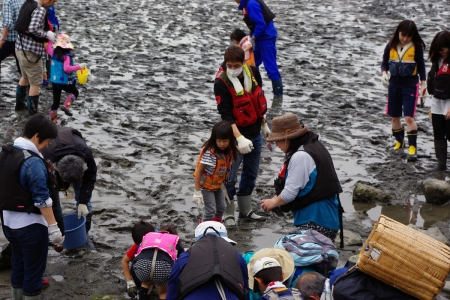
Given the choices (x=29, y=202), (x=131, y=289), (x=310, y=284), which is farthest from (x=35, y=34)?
(x=310, y=284)

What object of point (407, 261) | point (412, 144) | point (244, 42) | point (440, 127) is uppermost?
point (407, 261)

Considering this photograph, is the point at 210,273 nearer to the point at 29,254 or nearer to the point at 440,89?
the point at 29,254

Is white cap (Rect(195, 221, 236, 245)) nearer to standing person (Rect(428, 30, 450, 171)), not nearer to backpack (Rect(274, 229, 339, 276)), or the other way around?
backpack (Rect(274, 229, 339, 276))

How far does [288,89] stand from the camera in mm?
11711

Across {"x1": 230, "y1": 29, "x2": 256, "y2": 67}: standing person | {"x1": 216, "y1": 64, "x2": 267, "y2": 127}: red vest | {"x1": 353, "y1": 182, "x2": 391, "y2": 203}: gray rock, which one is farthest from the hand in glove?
{"x1": 230, "y1": 29, "x2": 256, "y2": 67}: standing person

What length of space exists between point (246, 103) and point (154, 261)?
6.64 feet

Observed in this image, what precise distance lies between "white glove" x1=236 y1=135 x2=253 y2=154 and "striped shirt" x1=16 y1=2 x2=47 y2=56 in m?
4.17

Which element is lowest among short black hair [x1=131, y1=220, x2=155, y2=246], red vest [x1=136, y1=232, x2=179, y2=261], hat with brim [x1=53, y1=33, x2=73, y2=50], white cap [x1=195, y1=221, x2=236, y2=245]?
short black hair [x1=131, y1=220, x2=155, y2=246]

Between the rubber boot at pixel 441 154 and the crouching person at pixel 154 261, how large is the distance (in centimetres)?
436

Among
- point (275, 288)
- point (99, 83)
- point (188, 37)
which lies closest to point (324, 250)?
point (275, 288)

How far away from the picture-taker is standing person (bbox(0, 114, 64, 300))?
4.73m

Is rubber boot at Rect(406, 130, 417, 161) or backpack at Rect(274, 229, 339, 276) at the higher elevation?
backpack at Rect(274, 229, 339, 276)

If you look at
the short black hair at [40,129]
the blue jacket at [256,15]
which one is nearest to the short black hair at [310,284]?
the short black hair at [40,129]

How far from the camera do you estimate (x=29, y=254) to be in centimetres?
493
